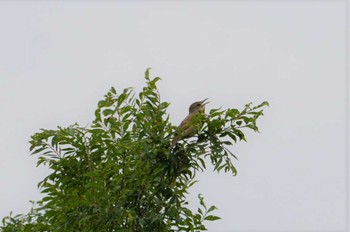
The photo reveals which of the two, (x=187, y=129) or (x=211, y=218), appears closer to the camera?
(x=187, y=129)

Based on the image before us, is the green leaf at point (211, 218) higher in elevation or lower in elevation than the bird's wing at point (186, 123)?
lower

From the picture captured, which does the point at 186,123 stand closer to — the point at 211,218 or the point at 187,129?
the point at 187,129

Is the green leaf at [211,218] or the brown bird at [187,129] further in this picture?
the green leaf at [211,218]

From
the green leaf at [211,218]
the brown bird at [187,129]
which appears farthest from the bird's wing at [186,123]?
the green leaf at [211,218]

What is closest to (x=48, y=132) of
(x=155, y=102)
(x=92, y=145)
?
(x=92, y=145)

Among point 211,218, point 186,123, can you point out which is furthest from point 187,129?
point 211,218

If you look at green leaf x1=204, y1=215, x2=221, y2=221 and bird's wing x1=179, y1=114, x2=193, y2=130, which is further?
green leaf x1=204, y1=215, x2=221, y2=221

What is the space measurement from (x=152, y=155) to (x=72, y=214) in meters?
1.24

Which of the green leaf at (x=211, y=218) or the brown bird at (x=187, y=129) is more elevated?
the brown bird at (x=187, y=129)

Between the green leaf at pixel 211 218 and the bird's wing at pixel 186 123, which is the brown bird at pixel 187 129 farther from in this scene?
the green leaf at pixel 211 218

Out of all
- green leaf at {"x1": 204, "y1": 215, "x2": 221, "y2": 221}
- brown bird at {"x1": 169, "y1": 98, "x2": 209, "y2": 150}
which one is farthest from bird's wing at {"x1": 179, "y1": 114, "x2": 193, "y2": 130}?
green leaf at {"x1": 204, "y1": 215, "x2": 221, "y2": 221}

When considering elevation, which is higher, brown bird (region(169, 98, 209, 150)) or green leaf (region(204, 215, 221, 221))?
brown bird (region(169, 98, 209, 150))

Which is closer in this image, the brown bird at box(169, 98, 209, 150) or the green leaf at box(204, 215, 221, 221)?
the brown bird at box(169, 98, 209, 150)

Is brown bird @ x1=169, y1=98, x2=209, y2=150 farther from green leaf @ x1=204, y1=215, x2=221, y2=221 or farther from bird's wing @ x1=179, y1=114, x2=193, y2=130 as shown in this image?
green leaf @ x1=204, y1=215, x2=221, y2=221
